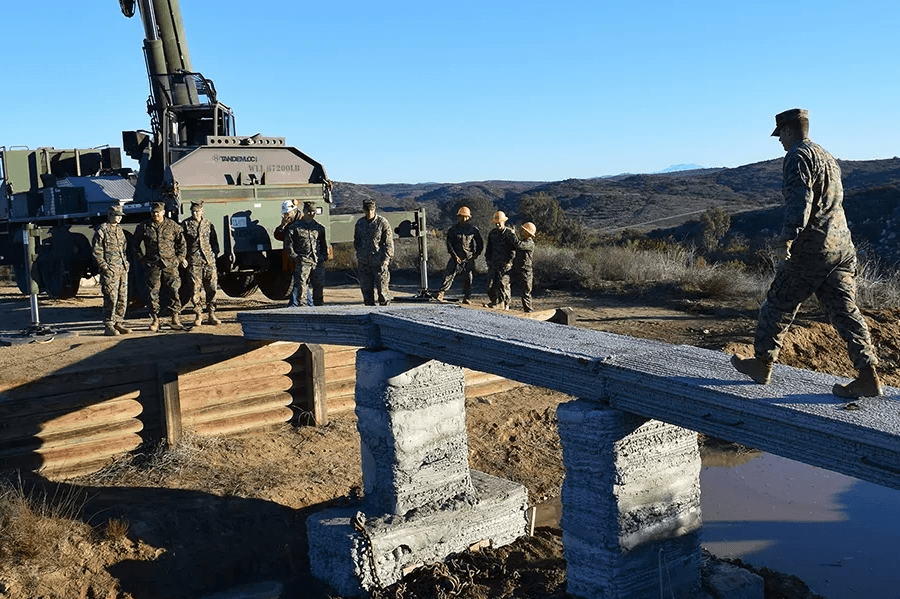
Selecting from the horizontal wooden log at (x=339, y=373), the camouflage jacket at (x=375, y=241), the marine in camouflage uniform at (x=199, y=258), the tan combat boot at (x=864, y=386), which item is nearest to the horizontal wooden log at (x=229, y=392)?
the horizontal wooden log at (x=339, y=373)

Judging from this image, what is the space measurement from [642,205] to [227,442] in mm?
52078

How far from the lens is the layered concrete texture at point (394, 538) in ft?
20.2

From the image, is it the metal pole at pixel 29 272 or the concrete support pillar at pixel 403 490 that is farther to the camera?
the metal pole at pixel 29 272

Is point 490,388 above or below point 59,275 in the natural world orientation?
below

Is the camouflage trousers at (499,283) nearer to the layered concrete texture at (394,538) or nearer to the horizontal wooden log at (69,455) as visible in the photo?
the layered concrete texture at (394,538)

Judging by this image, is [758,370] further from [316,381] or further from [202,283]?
[202,283]

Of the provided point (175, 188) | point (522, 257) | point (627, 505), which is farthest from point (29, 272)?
point (627, 505)

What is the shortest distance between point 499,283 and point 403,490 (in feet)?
19.6

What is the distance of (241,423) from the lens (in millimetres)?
8578

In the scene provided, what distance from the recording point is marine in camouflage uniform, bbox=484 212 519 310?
39.1ft

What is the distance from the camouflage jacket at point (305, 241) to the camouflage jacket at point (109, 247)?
190cm

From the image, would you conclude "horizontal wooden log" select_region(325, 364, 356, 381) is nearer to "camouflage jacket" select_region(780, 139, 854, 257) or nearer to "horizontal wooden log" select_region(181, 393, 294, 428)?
"horizontal wooden log" select_region(181, 393, 294, 428)

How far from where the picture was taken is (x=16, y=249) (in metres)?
12.9

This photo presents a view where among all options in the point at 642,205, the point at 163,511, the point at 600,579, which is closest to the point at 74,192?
the point at 163,511
